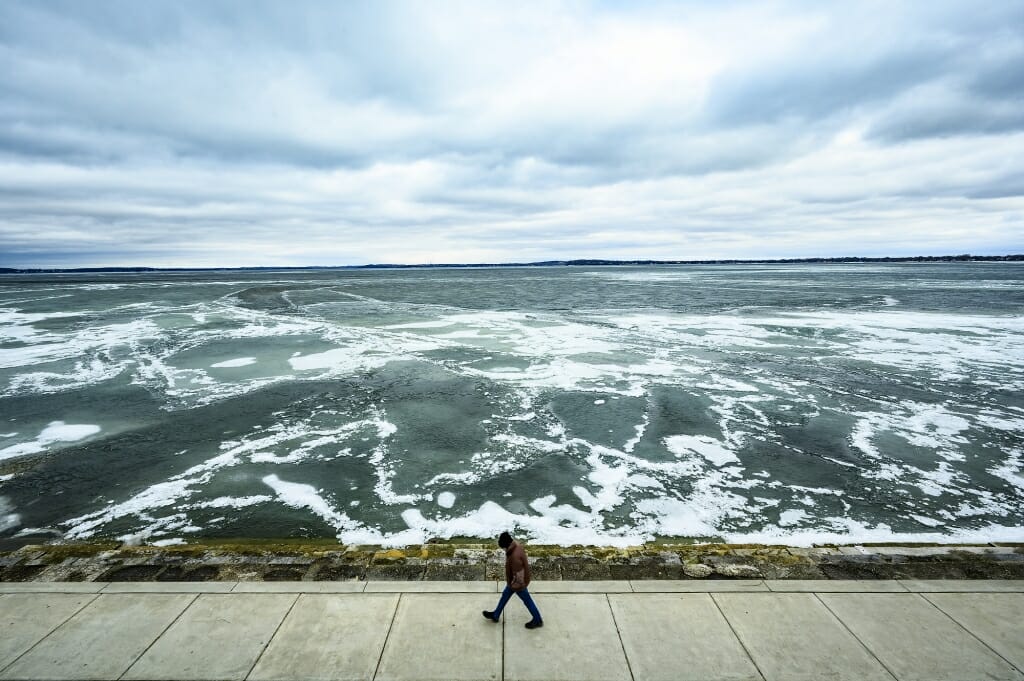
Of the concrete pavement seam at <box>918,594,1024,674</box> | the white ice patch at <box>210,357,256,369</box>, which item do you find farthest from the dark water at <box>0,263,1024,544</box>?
the concrete pavement seam at <box>918,594,1024,674</box>

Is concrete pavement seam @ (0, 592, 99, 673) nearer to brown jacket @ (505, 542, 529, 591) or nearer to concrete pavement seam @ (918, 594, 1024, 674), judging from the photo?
brown jacket @ (505, 542, 529, 591)

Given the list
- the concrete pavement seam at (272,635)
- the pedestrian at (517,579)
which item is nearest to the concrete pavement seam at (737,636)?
the pedestrian at (517,579)

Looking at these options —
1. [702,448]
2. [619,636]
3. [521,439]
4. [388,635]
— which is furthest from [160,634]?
[702,448]

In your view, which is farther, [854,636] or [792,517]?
[792,517]

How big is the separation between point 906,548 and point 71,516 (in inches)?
552

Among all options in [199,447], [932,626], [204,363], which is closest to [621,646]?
[932,626]

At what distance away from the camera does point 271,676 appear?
4824mm

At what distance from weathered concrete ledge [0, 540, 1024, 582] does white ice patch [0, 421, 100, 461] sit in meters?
7.68

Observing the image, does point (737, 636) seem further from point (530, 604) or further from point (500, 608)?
A: point (500, 608)

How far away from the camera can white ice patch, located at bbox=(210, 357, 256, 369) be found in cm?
2192

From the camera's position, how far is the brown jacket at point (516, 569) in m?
5.18

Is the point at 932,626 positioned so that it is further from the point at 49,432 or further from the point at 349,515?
the point at 49,432

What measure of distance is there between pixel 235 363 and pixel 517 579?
21.3 m

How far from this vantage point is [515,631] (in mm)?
5344
